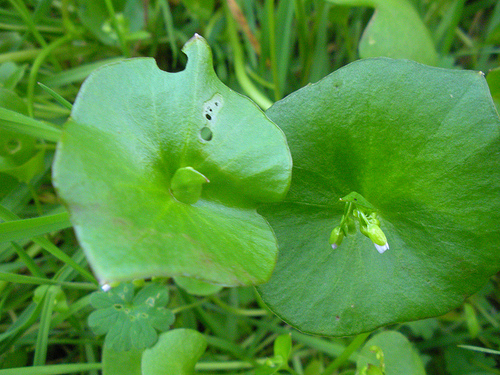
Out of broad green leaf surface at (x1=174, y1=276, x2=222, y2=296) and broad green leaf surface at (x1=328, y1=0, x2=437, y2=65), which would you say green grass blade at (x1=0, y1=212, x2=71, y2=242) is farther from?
broad green leaf surface at (x1=328, y1=0, x2=437, y2=65)

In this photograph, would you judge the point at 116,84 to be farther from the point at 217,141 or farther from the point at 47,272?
the point at 47,272

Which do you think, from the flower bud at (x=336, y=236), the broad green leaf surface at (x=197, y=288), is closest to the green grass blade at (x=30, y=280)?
the broad green leaf surface at (x=197, y=288)

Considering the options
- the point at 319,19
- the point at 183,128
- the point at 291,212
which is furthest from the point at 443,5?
the point at 183,128

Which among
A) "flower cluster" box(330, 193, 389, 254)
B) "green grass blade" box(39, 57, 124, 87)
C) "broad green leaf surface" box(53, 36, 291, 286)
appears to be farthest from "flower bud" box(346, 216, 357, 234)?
"green grass blade" box(39, 57, 124, 87)

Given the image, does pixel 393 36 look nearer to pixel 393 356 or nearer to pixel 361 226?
pixel 361 226

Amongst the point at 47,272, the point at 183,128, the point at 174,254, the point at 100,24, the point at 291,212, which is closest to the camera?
the point at 174,254

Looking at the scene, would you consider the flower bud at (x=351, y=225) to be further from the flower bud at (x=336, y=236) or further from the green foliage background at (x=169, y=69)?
the green foliage background at (x=169, y=69)
